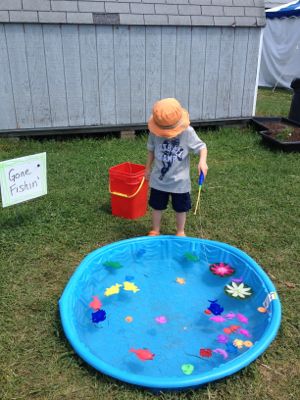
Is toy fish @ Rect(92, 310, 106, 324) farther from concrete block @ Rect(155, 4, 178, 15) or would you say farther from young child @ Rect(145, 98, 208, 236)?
concrete block @ Rect(155, 4, 178, 15)

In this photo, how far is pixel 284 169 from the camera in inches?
203

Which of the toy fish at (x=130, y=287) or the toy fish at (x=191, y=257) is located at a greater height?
the toy fish at (x=191, y=257)

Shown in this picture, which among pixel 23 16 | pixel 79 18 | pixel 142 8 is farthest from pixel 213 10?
pixel 23 16

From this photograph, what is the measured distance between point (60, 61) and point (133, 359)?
4557 mm

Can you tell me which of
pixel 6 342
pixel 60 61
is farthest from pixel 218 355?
pixel 60 61

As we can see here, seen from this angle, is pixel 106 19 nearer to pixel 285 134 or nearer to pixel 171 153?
pixel 285 134

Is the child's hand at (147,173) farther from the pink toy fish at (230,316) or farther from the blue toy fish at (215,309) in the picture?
the pink toy fish at (230,316)

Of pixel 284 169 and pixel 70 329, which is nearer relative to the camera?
pixel 70 329

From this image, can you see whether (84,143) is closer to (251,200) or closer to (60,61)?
(60,61)

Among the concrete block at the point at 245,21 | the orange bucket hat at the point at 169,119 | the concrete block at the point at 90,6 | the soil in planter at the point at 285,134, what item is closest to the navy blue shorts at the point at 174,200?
the orange bucket hat at the point at 169,119

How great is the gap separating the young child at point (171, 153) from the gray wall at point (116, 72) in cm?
294

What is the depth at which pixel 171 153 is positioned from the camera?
10.5 ft

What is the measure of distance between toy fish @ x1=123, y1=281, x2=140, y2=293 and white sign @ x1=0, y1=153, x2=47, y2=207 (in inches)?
45.5

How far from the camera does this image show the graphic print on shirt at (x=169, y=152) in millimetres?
3203
